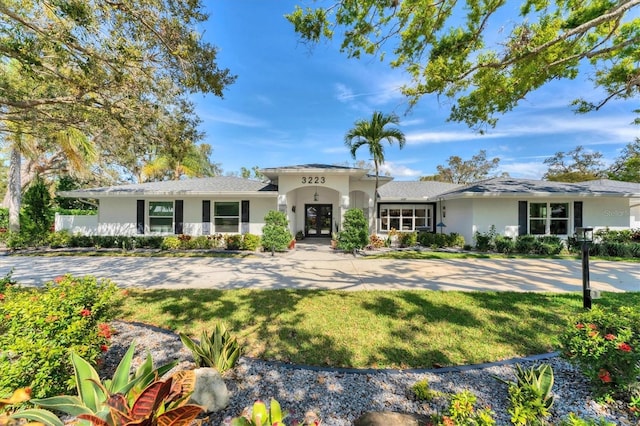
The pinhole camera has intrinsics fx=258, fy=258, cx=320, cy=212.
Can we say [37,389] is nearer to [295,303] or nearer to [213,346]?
[213,346]

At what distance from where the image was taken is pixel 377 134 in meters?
13.5

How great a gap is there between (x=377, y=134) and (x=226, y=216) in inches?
383

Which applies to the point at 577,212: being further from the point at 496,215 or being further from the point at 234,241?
the point at 234,241

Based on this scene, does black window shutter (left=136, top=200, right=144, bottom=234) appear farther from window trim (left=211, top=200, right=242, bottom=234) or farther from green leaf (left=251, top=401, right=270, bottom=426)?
green leaf (left=251, top=401, right=270, bottom=426)

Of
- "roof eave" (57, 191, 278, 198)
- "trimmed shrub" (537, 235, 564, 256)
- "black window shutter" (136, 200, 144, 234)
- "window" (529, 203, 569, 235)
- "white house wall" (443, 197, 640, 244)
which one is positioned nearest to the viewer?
"trimmed shrub" (537, 235, 564, 256)

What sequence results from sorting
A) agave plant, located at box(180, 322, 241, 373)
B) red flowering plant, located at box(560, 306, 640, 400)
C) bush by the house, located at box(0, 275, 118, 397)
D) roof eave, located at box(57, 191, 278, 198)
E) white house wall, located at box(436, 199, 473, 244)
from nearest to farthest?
bush by the house, located at box(0, 275, 118, 397) → red flowering plant, located at box(560, 306, 640, 400) → agave plant, located at box(180, 322, 241, 373) → roof eave, located at box(57, 191, 278, 198) → white house wall, located at box(436, 199, 473, 244)

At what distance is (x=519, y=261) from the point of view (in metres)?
10.8

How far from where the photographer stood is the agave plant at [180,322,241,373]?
9.83 feet

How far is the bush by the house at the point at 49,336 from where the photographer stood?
85.3 inches

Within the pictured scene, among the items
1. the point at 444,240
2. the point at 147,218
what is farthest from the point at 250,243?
the point at 444,240

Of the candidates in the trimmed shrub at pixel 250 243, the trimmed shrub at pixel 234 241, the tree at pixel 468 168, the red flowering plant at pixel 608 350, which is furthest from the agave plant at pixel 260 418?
the tree at pixel 468 168

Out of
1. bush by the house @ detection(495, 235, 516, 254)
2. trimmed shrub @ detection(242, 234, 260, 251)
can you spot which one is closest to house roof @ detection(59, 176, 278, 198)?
trimmed shrub @ detection(242, 234, 260, 251)

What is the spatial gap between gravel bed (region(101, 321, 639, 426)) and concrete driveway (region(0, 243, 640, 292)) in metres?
3.60

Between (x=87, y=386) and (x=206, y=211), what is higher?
(x=206, y=211)
